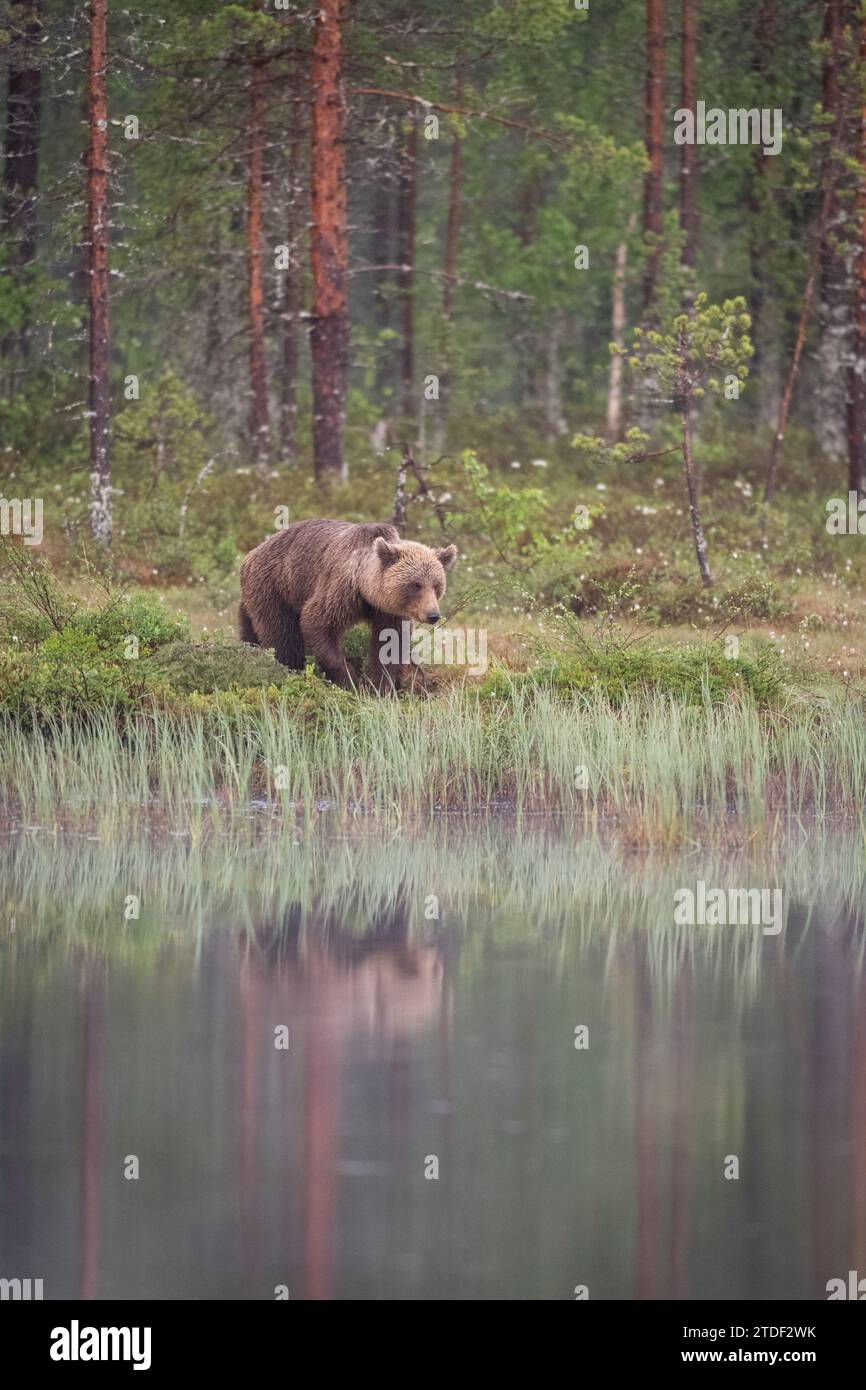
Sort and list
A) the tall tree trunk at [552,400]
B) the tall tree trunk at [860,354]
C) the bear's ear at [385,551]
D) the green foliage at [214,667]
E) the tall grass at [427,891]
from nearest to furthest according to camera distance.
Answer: the tall grass at [427,891] → the bear's ear at [385,551] → the green foliage at [214,667] → the tall tree trunk at [860,354] → the tall tree trunk at [552,400]

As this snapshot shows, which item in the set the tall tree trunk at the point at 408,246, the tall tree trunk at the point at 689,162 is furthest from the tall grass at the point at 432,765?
the tall tree trunk at the point at 408,246

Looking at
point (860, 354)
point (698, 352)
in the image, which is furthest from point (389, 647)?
point (860, 354)

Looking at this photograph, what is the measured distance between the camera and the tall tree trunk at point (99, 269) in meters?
23.1

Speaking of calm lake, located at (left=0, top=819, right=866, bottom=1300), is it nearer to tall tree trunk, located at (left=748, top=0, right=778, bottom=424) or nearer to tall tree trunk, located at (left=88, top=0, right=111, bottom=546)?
tall tree trunk, located at (left=88, top=0, right=111, bottom=546)

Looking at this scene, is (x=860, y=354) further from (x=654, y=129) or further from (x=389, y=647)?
(x=389, y=647)

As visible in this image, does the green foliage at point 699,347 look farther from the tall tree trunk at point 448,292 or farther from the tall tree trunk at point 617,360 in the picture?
the tall tree trunk at point 617,360

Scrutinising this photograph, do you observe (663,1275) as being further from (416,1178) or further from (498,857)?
(498,857)

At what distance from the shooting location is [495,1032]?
29.7 ft

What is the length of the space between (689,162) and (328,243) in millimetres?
8380

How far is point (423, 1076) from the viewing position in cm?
840

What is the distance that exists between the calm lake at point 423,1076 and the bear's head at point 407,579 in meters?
2.74

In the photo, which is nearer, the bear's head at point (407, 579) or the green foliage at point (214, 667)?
the bear's head at point (407, 579)

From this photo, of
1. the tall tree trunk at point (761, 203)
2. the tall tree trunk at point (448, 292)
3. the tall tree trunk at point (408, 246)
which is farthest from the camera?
the tall tree trunk at point (448, 292)
